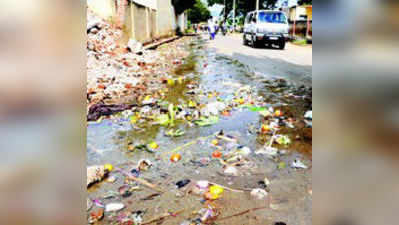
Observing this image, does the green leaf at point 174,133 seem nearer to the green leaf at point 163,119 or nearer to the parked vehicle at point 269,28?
the green leaf at point 163,119

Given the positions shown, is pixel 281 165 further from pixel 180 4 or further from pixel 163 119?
pixel 180 4

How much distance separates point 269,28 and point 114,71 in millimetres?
9539

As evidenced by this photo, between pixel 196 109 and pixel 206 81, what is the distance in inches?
96.7

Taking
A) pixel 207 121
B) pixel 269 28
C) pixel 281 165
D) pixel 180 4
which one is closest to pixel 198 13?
pixel 180 4

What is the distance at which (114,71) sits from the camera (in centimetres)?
729

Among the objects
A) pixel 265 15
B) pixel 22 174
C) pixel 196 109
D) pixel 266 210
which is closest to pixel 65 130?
pixel 22 174

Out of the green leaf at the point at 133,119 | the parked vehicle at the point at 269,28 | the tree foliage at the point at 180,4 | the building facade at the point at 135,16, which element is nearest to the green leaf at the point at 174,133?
the green leaf at the point at 133,119

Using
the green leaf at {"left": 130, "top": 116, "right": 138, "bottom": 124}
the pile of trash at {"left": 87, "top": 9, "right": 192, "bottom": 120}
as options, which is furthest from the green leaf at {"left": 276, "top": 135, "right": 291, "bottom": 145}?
the pile of trash at {"left": 87, "top": 9, "right": 192, "bottom": 120}

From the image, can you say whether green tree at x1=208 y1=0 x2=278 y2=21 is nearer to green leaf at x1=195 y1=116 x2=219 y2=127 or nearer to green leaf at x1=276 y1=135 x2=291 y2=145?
green leaf at x1=195 y1=116 x2=219 y2=127

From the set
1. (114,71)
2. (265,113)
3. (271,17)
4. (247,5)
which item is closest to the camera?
(265,113)

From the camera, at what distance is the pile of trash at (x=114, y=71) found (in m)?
5.45

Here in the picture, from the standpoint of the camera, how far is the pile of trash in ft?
17.9

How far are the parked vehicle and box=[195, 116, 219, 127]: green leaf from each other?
1130 cm

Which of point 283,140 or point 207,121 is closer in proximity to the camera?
point 283,140
